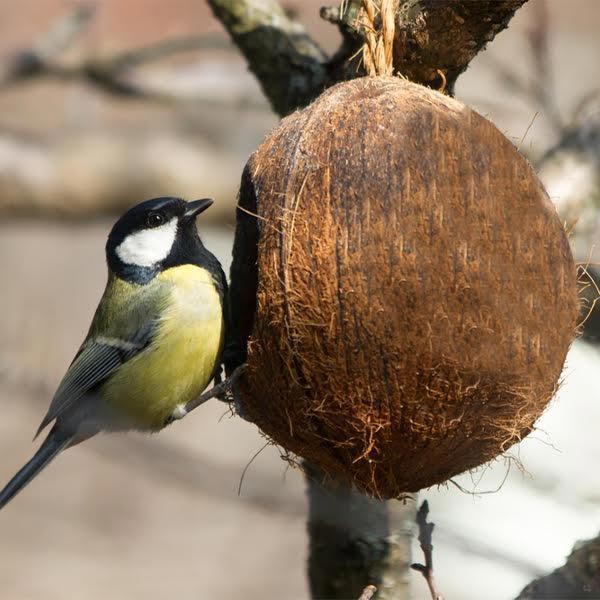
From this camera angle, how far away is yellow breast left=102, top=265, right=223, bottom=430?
265 cm

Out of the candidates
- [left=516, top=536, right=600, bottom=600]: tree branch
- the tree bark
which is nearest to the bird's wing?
the tree bark

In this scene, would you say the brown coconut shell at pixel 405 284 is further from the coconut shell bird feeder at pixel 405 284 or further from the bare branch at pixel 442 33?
the bare branch at pixel 442 33

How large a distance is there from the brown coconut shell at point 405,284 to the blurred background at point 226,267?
0.22m

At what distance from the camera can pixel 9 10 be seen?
8.02 m

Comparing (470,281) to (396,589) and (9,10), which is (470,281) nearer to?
(396,589)

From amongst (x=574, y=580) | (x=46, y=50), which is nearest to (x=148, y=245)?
(x=574, y=580)

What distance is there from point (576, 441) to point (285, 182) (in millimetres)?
2083

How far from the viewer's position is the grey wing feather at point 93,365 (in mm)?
2859

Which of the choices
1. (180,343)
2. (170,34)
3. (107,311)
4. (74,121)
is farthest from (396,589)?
(170,34)

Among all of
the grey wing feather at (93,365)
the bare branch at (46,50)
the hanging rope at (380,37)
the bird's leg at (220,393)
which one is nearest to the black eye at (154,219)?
the grey wing feather at (93,365)

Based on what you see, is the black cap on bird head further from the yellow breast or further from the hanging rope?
the hanging rope

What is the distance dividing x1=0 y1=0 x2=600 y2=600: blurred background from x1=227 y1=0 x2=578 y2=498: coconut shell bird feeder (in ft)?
0.74

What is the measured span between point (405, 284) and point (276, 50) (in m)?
1.36

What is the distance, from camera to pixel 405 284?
6.59ft
